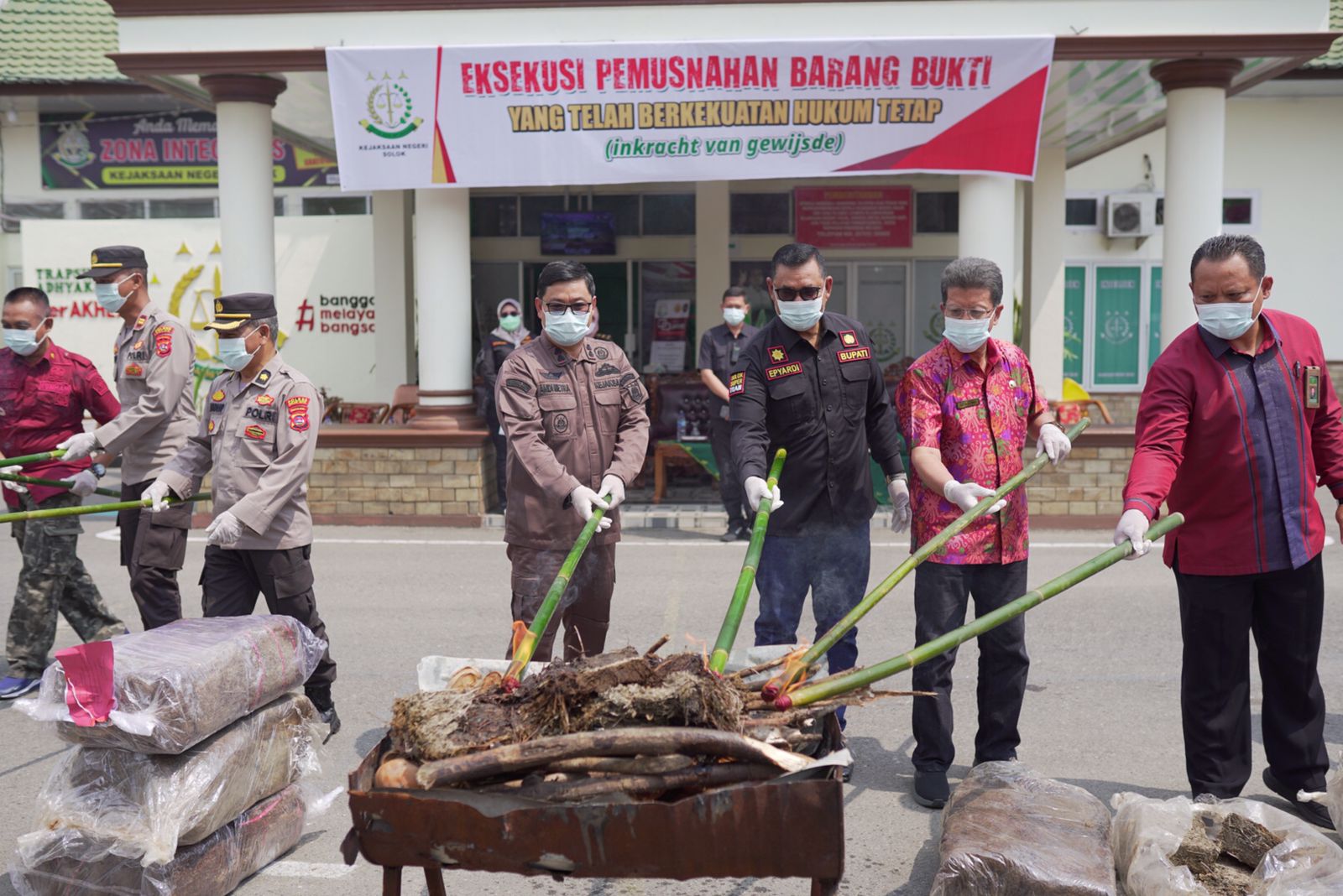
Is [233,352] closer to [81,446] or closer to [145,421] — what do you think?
[145,421]

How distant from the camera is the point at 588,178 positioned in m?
10.6

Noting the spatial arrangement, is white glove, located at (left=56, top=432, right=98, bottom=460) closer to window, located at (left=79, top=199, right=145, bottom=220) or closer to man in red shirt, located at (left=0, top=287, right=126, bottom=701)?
man in red shirt, located at (left=0, top=287, right=126, bottom=701)

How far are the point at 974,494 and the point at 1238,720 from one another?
1.23 metres

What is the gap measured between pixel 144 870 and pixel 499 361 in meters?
7.94

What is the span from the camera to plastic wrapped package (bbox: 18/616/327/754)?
365 centimetres

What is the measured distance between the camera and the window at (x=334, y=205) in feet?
58.5

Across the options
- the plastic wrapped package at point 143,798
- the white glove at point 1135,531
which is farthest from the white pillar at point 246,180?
the white glove at point 1135,531

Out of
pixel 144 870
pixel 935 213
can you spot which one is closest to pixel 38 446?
pixel 144 870

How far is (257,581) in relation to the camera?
5234mm

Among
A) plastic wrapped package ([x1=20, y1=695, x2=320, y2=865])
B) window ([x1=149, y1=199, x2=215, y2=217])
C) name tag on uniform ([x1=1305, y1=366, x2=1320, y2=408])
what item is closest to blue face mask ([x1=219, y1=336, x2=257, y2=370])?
plastic wrapped package ([x1=20, y1=695, x2=320, y2=865])

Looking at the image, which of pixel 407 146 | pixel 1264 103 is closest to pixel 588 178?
pixel 407 146

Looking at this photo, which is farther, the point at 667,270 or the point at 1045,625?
the point at 667,270

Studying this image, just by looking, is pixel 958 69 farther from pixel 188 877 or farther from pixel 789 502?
pixel 188 877

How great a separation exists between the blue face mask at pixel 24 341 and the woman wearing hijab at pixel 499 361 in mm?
5159
